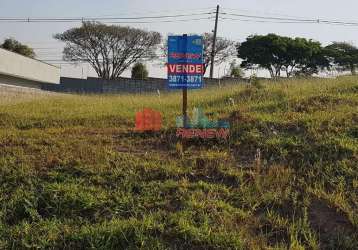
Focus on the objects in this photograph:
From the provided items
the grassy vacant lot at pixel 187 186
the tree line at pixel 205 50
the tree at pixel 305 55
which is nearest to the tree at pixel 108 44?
the tree line at pixel 205 50

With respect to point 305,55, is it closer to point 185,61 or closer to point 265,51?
point 265,51

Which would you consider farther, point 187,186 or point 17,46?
point 17,46

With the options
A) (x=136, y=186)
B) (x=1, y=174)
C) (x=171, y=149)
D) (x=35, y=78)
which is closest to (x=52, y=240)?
(x=136, y=186)

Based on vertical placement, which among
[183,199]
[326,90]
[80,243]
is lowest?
[80,243]

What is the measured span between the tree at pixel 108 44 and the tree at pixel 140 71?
337 centimetres

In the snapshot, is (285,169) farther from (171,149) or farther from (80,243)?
(80,243)

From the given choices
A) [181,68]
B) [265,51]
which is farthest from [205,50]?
[181,68]

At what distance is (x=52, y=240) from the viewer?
3.68 meters

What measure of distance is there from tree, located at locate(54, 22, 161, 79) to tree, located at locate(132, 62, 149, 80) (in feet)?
11.1

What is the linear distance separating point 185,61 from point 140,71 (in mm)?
29247

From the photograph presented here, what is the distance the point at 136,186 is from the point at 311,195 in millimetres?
1689

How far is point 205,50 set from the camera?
37.4 metres

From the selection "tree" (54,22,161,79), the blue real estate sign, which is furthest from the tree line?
the blue real estate sign

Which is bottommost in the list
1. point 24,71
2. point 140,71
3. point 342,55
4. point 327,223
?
point 327,223
